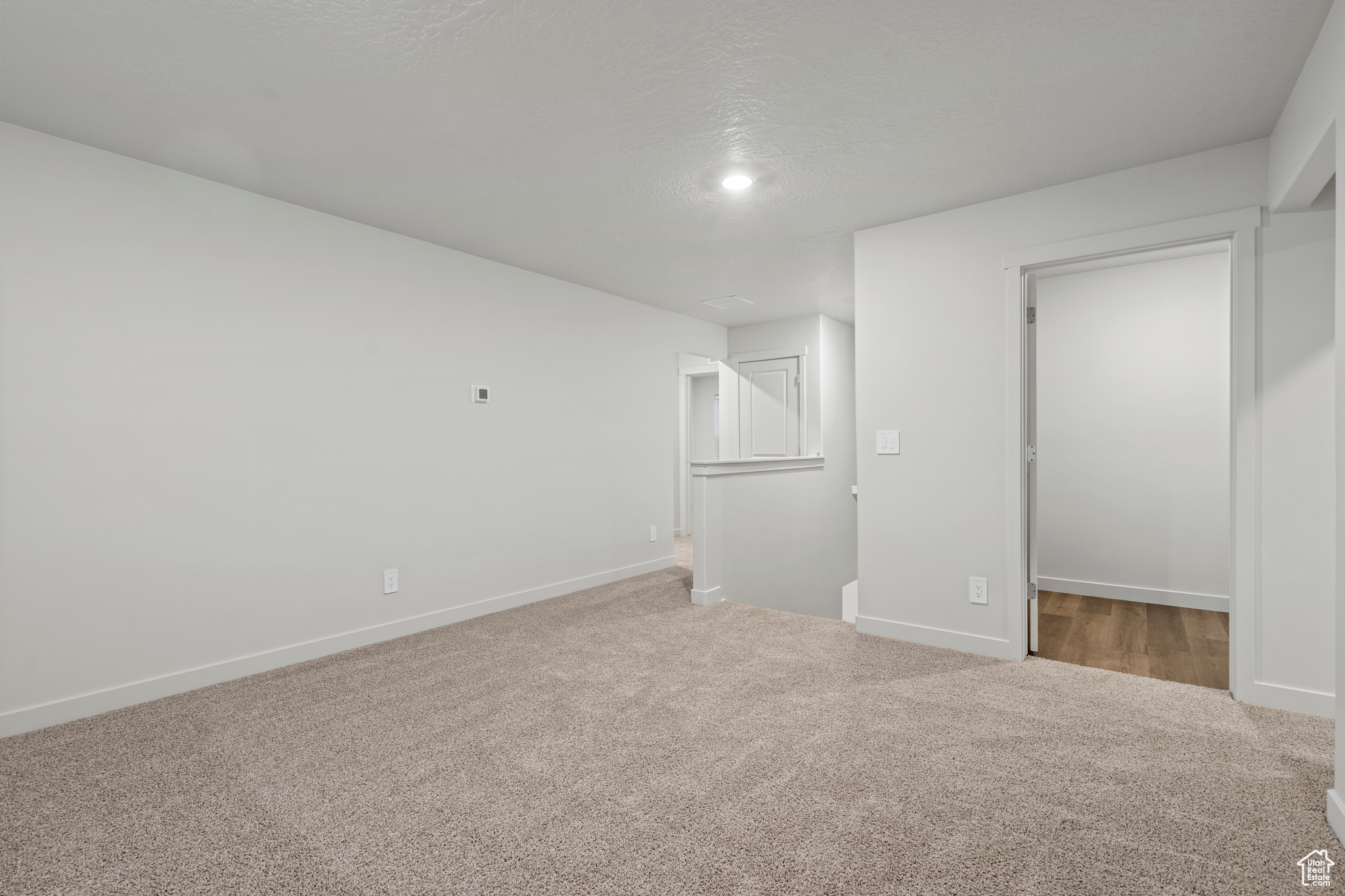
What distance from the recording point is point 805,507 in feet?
16.2

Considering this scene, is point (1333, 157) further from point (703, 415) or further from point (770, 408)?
point (703, 415)

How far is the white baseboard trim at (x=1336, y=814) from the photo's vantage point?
1.57m

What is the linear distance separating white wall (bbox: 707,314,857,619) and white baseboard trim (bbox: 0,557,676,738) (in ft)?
4.66

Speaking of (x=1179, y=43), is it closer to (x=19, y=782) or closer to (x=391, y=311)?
(x=391, y=311)

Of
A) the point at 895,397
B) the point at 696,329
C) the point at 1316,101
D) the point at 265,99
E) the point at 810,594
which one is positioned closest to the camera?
the point at 1316,101

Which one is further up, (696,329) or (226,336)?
(696,329)

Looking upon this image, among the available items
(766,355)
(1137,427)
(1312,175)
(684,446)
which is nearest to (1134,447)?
(1137,427)

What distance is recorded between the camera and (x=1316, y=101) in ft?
6.10

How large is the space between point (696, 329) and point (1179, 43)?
4.32m

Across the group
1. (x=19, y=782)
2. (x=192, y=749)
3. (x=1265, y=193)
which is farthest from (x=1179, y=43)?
(x=19, y=782)

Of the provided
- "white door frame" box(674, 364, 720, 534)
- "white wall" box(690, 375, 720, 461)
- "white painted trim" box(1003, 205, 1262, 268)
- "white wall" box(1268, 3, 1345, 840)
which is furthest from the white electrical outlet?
"white wall" box(690, 375, 720, 461)

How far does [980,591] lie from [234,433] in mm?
3753

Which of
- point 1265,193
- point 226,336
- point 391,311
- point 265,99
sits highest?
Result: point 265,99

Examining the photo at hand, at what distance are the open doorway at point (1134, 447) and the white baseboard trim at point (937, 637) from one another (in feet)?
2.51
